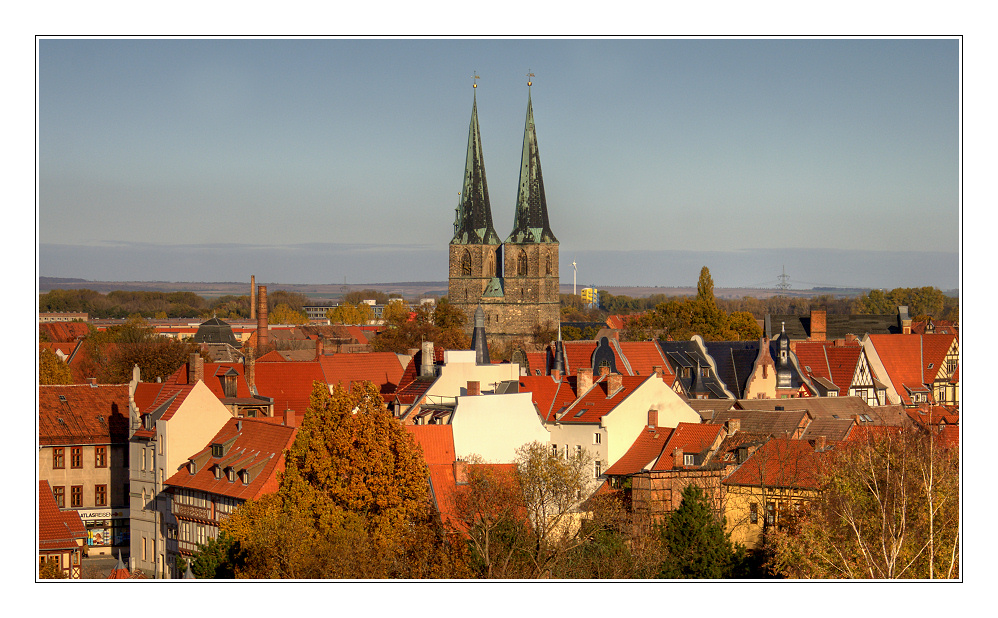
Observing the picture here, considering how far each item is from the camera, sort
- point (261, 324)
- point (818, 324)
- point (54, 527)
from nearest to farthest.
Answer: point (54, 527) → point (818, 324) → point (261, 324)

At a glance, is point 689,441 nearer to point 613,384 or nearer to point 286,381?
point 613,384

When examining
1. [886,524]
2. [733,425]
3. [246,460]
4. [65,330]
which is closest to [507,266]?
[65,330]

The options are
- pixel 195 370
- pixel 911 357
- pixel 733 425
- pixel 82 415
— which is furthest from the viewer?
pixel 911 357

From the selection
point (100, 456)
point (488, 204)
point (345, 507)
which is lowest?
point (100, 456)

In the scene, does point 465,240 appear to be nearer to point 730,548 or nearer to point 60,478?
point 60,478

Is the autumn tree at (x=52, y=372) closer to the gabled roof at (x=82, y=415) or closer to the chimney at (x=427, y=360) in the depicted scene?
the gabled roof at (x=82, y=415)

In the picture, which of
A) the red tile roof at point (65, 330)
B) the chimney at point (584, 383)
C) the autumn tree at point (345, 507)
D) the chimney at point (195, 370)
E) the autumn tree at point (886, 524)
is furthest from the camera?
the red tile roof at point (65, 330)

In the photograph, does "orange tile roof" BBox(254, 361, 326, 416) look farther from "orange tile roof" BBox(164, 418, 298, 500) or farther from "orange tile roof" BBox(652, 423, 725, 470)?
"orange tile roof" BBox(652, 423, 725, 470)

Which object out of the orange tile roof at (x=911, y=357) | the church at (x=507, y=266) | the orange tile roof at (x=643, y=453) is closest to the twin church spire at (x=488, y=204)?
the church at (x=507, y=266)
